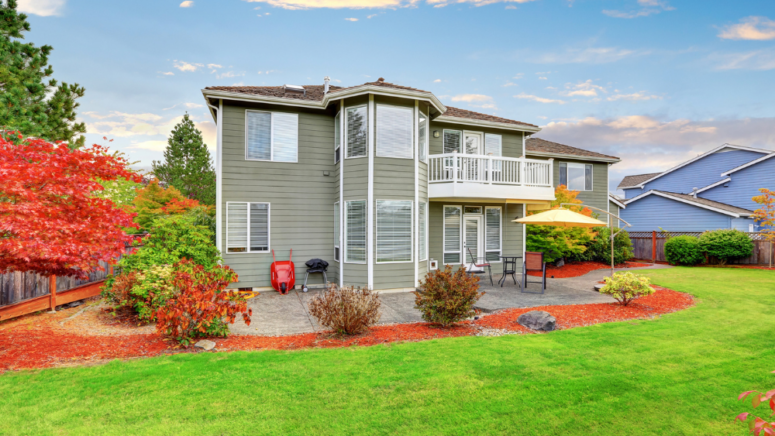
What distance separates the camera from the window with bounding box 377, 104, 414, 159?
33.6 feet

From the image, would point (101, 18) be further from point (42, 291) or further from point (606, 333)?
point (606, 333)

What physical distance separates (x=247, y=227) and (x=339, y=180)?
3107 mm

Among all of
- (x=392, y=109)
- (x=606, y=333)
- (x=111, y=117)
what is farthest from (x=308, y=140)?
(x=111, y=117)

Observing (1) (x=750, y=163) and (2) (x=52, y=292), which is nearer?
(2) (x=52, y=292)

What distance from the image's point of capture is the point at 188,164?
27234 millimetres

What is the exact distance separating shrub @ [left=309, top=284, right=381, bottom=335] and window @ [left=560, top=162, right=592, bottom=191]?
14.6 meters

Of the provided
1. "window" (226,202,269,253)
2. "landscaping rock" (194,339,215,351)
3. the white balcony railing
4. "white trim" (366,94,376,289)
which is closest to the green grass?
"landscaping rock" (194,339,215,351)

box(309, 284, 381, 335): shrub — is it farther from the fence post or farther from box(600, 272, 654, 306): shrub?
the fence post

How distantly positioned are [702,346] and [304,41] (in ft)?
48.4

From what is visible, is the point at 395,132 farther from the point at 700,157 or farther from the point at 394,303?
the point at 700,157

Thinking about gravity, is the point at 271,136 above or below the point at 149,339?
above

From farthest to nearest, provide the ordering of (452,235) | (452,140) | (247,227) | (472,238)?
(472,238), (452,140), (452,235), (247,227)

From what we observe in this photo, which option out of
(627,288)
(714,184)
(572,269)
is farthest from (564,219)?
(714,184)

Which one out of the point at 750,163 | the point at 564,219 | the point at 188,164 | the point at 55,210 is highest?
the point at 188,164
